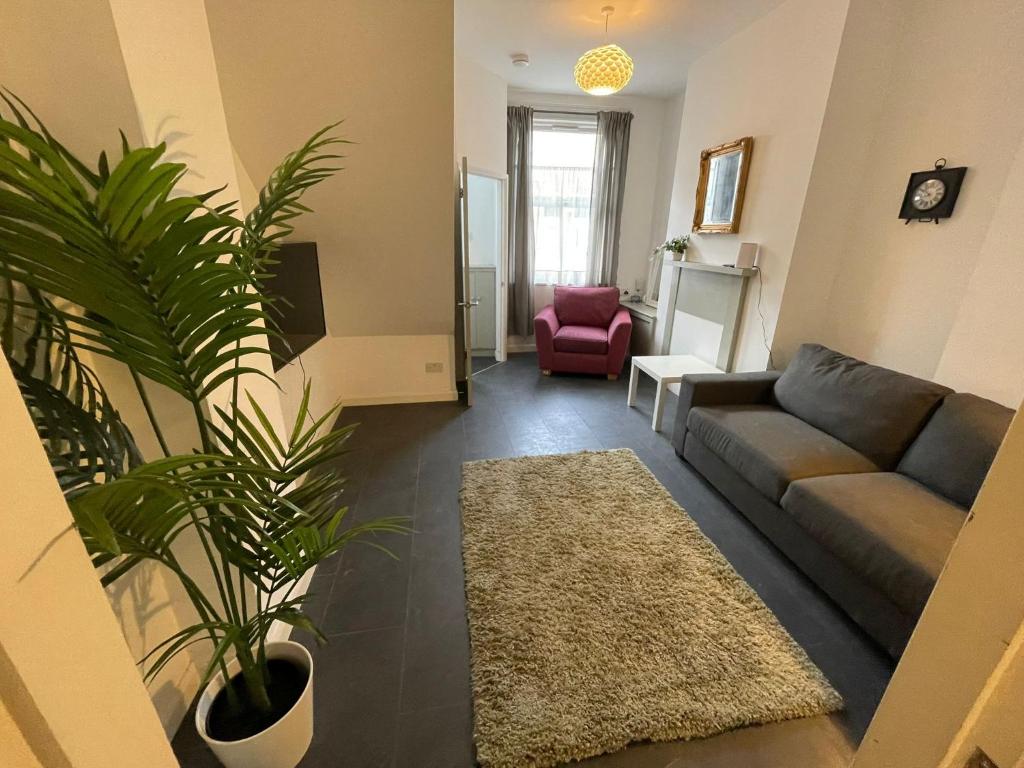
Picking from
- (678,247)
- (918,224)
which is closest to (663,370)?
(678,247)

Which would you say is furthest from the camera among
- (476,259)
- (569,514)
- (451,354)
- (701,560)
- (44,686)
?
(476,259)

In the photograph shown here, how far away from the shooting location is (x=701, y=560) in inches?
75.2

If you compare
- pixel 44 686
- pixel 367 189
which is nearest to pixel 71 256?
pixel 44 686

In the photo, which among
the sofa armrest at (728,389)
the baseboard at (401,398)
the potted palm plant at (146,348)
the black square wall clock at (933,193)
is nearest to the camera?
the potted palm plant at (146,348)

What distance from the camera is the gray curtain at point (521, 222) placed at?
4.23 metres

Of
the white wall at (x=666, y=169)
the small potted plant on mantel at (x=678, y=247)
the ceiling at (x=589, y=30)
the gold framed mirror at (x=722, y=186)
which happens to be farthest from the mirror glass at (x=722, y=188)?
the white wall at (x=666, y=169)

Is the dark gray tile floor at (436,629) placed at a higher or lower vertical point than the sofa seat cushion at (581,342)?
lower

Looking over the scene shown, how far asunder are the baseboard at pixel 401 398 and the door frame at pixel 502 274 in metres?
1.11

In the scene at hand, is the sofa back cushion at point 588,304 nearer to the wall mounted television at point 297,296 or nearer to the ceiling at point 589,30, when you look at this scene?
the ceiling at point 589,30

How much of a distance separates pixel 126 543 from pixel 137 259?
488 millimetres

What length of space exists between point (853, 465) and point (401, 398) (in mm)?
3072

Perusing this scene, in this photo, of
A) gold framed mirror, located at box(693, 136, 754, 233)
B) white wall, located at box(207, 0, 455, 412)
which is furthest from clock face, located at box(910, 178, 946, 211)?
white wall, located at box(207, 0, 455, 412)

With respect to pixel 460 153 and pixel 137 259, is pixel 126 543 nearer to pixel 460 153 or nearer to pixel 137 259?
pixel 137 259

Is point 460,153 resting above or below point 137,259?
above
